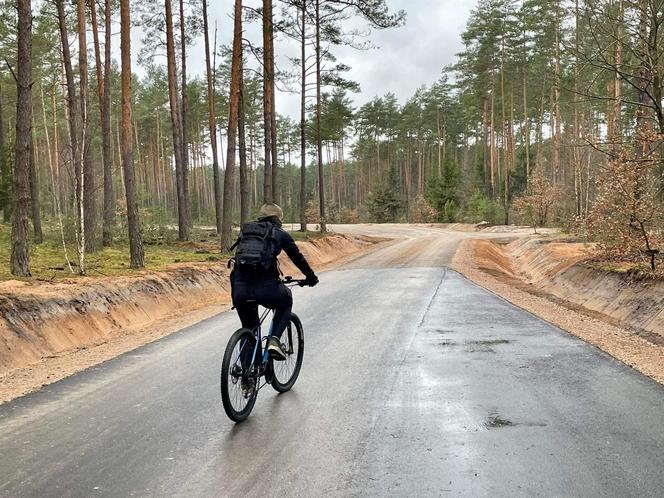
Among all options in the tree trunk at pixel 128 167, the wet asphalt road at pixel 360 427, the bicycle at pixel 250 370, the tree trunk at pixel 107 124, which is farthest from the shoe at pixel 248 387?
the tree trunk at pixel 107 124

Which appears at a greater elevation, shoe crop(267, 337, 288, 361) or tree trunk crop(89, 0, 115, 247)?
tree trunk crop(89, 0, 115, 247)

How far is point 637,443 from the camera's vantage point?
402 centimetres

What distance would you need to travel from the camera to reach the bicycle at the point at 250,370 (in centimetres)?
443

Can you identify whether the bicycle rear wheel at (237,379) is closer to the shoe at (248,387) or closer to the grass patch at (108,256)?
the shoe at (248,387)

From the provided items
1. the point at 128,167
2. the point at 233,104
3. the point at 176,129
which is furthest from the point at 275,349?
the point at 176,129

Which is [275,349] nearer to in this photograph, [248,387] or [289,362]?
[248,387]

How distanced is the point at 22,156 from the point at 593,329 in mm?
10971

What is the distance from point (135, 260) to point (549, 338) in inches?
401

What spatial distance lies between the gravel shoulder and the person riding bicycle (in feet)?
13.6

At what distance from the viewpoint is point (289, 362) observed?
5.67 meters

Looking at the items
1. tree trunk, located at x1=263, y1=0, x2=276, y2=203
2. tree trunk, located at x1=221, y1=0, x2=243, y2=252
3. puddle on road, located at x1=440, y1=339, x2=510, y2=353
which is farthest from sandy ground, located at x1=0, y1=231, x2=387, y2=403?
tree trunk, located at x1=263, y1=0, x2=276, y2=203

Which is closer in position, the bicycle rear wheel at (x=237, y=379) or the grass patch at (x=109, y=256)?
the bicycle rear wheel at (x=237, y=379)

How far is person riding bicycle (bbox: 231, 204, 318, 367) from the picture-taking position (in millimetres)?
4805

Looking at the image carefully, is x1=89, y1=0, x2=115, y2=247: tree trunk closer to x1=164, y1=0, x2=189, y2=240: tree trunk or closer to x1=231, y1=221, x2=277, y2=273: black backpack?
x1=164, y1=0, x2=189, y2=240: tree trunk
